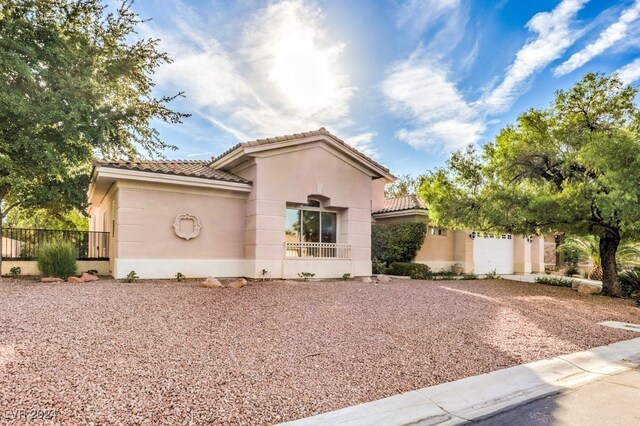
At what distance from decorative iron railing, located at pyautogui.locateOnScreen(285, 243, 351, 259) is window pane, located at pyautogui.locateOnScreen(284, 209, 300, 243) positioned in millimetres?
364

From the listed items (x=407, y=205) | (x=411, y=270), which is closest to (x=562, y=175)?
(x=411, y=270)

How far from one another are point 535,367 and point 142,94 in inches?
648

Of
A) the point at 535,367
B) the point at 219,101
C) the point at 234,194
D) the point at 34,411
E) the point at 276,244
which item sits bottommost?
the point at 535,367

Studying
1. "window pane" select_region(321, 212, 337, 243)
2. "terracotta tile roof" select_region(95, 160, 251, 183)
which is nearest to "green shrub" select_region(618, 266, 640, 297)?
"window pane" select_region(321, 212, 337, 243)

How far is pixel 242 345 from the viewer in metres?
5.96

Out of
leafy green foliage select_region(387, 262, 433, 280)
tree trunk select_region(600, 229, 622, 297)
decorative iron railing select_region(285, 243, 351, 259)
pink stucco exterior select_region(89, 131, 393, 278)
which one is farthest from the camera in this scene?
leafy green foliage select_region(387, 262, 433, 280)

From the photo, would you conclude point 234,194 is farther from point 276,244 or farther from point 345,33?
point 345,33

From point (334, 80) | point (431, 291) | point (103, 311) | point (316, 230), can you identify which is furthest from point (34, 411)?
point (334, 80)

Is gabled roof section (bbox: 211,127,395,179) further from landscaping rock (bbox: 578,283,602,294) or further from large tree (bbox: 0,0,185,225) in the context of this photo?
landscaping rock (bbox: 578,283,602,294)

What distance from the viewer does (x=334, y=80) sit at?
14.9 meters

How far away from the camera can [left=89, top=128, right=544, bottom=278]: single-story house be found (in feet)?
42.1

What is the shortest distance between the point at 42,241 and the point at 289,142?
1045cm

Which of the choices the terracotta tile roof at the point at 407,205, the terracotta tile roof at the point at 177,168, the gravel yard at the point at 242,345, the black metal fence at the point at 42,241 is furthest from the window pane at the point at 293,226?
the black metal fence at the point at 42,241

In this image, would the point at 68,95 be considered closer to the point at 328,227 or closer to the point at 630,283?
the point at 328,227
